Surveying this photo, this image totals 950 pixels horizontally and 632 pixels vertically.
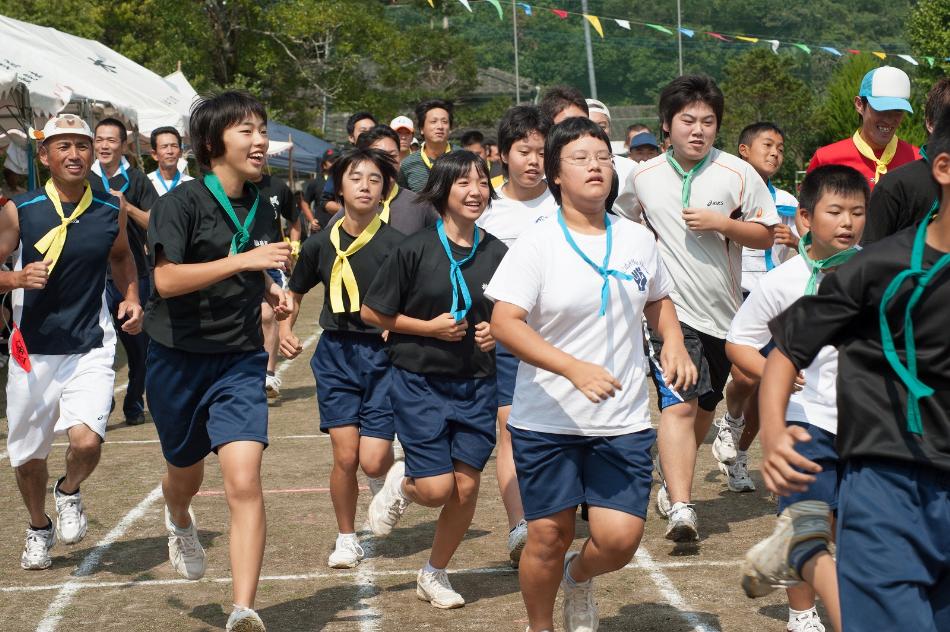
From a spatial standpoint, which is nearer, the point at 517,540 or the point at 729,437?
the point at 517,540

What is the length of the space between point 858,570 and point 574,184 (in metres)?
2.08

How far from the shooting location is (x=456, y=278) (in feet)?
20.6

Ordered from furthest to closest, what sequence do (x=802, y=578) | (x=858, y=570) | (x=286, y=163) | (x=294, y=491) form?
1. (x=286, y=163)
2. (x=294, y=491)
3. (x=802, y=578)
4. (x=858, y=570)

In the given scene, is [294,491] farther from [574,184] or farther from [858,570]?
[858,570]

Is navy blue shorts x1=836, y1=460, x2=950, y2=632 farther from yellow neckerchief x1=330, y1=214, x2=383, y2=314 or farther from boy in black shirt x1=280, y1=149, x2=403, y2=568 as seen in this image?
yellow neckerchief x1=330, y1=214, x2=383, y2=314

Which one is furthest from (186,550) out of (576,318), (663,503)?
(663,503)

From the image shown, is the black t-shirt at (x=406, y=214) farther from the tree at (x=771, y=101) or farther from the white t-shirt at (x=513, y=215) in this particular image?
the tree at (x=771, y=101)

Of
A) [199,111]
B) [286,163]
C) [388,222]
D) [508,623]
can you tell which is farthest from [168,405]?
[286,163]

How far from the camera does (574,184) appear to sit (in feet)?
16.4

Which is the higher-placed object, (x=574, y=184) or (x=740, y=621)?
(x=574, y=184)

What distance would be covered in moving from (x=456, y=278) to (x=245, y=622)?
77.2 inches

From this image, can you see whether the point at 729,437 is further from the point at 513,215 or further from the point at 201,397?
the point at 201,397

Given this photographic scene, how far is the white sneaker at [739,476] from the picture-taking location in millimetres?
8383

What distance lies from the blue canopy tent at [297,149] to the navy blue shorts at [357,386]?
27.6m
